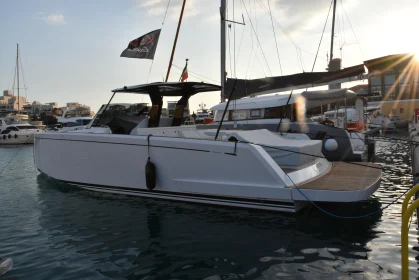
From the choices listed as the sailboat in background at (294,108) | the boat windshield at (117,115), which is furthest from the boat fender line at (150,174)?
the sailboat in background at (294,108)

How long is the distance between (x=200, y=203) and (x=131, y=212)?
1.27 m

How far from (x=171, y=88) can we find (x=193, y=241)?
185 inches

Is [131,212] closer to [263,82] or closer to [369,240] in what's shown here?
[369,240]

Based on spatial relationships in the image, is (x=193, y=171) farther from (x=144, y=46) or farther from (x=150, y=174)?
(x=144, y=46)

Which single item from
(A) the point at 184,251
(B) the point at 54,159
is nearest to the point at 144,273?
(A) the point at 184,251

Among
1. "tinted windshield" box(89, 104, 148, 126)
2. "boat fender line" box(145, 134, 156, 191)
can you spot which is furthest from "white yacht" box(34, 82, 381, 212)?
"tinted windshield" box(89, 104, 148, 126)

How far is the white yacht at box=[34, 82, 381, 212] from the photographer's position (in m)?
5.71

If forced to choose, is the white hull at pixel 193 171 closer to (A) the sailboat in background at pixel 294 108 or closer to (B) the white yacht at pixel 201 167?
(B) the white yacht at pixel 201 167

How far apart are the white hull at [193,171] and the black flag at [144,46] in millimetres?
4126

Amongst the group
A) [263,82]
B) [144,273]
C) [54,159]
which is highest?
[263,82]

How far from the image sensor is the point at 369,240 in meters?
4.94

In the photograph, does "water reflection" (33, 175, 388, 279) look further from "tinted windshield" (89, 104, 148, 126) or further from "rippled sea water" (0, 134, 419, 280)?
"tinted windshield" (89, 104, 148, 126)

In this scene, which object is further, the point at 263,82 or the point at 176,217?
the point at 263,82

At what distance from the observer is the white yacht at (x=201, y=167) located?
5707 mm
